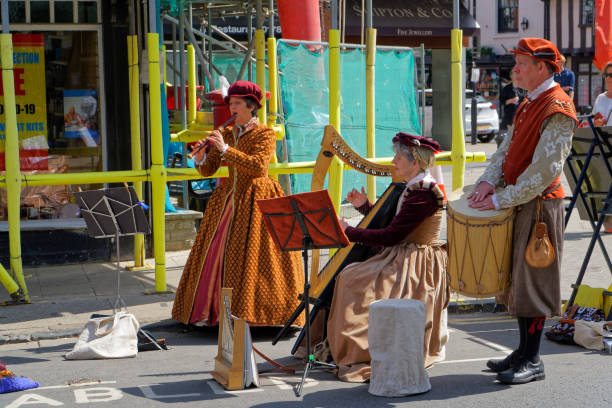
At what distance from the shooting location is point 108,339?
264 inches

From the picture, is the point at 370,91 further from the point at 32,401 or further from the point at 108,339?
the point at 32,401

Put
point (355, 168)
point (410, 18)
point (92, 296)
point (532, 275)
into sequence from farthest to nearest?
point (410, 18), point (92, 296), point (355, 168), point (532, 275)

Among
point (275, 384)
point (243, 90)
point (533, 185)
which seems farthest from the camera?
point (243, 90)

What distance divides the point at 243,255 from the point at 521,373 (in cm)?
233

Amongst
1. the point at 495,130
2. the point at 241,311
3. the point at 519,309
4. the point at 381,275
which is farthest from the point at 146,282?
the point at 495,130

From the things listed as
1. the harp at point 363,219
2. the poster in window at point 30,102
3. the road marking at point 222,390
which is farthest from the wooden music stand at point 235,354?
the poster in window at point 30,102

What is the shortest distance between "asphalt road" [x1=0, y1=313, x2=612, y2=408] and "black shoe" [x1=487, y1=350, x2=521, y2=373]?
2.6 inches

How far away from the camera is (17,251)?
8.14 m

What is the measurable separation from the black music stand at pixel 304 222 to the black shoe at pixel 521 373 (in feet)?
3.92

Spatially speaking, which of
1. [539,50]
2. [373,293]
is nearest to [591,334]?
[373,293]

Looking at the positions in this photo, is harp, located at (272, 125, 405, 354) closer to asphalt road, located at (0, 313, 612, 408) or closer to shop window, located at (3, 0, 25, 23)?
asphalt road, located at (0, 313, 612, 408)

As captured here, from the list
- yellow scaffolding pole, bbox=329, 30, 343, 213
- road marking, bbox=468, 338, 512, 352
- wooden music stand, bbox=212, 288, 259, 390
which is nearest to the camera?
wooden music stand, bbox=212, 288, 259, 390

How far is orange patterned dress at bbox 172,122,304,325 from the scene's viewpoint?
710cm

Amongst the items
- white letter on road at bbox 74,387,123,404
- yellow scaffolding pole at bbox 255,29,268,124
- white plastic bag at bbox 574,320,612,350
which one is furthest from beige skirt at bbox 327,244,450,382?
yellow scaffolding pole at bbox 255,29,268,124
